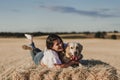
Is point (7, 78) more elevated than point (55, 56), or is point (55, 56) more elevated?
point (55, 56)

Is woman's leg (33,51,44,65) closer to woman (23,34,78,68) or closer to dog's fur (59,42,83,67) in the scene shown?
woman (23,34,78,68)

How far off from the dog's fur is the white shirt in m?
0.17

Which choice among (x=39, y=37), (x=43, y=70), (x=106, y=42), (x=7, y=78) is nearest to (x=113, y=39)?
(x=106, y=42)

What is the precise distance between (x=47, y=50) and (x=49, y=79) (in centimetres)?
155

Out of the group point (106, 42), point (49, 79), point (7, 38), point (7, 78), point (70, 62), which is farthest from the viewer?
point (7, 38)

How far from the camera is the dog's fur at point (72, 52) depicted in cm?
1076

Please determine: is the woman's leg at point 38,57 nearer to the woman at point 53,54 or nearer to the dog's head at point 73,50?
the woman at point 53,54

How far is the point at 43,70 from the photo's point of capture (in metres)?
10.0

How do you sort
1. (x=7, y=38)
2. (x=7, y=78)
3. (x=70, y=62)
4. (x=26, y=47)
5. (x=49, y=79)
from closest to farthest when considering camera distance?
Answer: (x=49, y=79) → (x=70, y=62) → (x=26, y=47) → (x=7, y=78) → (x=7, y=38)

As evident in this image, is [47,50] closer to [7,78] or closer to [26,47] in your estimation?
[26,47]

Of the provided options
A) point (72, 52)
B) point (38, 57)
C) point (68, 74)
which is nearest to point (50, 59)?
point (72, 52)

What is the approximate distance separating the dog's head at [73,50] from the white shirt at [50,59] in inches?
9.7

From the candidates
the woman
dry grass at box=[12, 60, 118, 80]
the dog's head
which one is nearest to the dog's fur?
the dog's head

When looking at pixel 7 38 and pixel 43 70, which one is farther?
pixel 7 38
